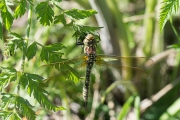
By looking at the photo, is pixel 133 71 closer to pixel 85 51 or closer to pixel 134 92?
pixel 134 92

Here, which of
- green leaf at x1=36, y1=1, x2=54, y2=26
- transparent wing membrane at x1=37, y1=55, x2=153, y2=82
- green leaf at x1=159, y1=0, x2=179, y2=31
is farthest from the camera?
transparent wing membrane at x1=37, y1=55, x2=153, y2=82

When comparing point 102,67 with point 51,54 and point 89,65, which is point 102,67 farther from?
point 51,54

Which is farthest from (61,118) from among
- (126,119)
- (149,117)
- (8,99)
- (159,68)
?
(8,99)

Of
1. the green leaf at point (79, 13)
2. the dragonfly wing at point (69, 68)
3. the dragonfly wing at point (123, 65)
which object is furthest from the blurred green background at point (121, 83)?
the green leaf at point (79, 13)

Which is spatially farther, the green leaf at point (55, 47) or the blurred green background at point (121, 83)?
the blurred green background at point (121, 83)

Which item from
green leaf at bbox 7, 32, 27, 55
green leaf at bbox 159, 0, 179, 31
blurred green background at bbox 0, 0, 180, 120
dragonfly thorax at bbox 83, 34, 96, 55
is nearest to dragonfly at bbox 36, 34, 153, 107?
dragonfly thorax at bbox 83, 34, 96, 55

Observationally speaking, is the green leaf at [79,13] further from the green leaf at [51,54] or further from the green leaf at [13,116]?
the green leaf at [13,116]

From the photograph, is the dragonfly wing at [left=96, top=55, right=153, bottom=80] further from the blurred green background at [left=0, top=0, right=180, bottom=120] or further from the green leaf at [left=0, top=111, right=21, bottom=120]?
A: the green leaf at [left=0, top=111, right=21, bottom=120]

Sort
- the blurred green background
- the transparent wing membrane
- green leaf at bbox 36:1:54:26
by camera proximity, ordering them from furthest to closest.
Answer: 1. the blurred green background
2. the transparent wing membrane
3. green leaf at bbox 36:1:54:26
